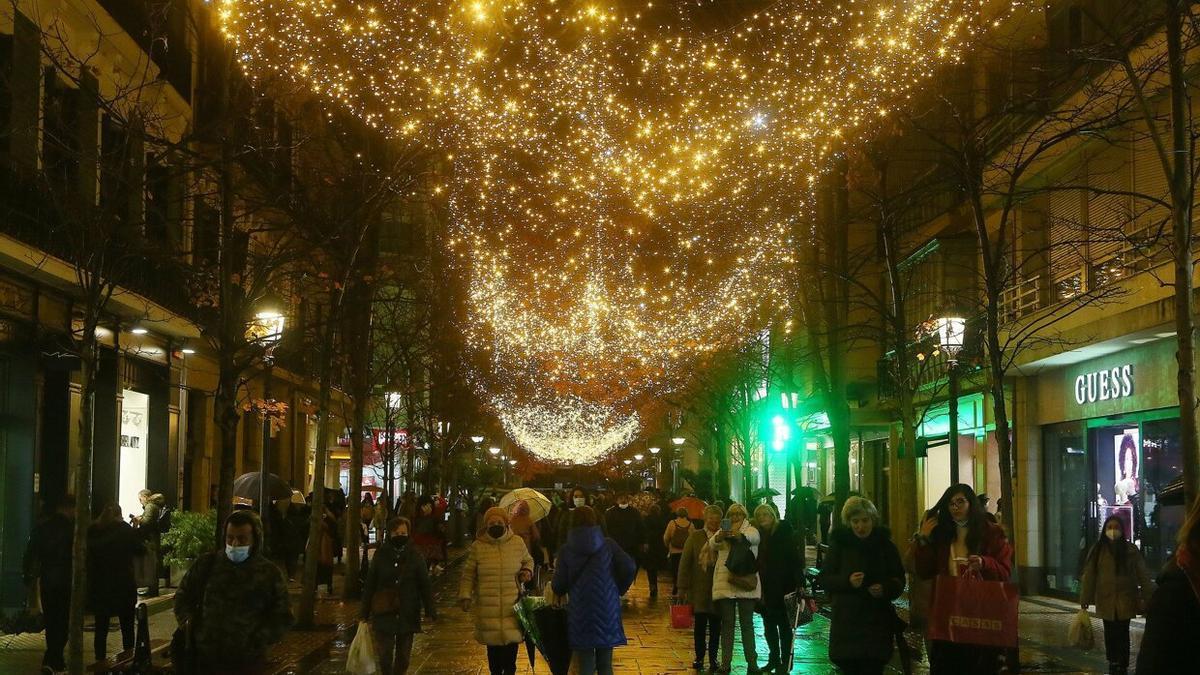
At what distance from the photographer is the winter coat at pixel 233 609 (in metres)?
8.14

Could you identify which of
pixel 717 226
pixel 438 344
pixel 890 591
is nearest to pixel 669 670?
pixel 890 591

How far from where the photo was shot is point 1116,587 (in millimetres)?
14016

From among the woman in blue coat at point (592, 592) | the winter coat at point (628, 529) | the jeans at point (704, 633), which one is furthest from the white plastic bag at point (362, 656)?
the winter coat at point (628, 529)

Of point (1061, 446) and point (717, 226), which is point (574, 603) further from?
point (717, 226)

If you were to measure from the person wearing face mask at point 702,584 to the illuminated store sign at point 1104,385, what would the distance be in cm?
1028

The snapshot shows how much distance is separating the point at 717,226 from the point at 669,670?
1664cm

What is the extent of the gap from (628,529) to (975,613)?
59.6 ft

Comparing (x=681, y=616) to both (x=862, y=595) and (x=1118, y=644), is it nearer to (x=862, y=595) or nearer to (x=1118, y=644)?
(x=1118, y=644)

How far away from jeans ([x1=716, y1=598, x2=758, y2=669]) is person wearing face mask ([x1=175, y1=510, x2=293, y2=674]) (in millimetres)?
6651

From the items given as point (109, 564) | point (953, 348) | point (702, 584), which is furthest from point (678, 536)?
point (109, 564)

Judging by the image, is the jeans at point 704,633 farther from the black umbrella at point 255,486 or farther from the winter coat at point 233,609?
the black umbrella at point 255,486

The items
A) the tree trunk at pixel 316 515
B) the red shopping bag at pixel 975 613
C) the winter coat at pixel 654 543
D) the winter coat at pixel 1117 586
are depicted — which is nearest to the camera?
the red shopping bag at pixel 975 613

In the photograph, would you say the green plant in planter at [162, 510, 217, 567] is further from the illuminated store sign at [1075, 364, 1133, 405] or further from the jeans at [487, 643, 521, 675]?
the illuminated store sign at [1075, 364, 1133, 405]

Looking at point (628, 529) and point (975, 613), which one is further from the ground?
point (975, 613)
